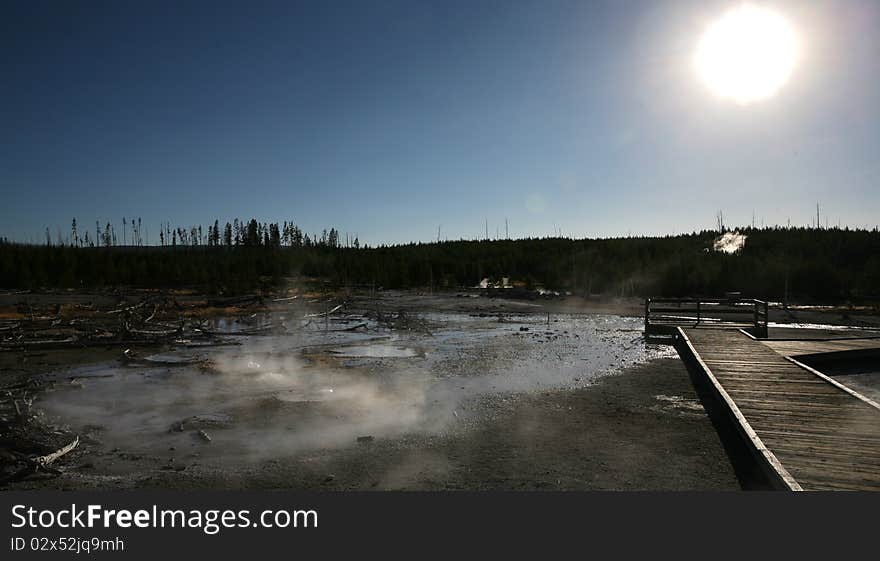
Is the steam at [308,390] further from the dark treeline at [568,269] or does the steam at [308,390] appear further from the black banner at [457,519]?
the dark treeline at [568,269]

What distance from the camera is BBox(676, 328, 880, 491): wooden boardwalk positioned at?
223 inches

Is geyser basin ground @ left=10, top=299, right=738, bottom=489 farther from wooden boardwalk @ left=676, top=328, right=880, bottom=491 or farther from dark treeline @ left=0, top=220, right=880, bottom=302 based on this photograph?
dark treeline @ left=0, top=220, right=880, bottom=302

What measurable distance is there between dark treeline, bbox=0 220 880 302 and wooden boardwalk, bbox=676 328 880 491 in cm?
3193

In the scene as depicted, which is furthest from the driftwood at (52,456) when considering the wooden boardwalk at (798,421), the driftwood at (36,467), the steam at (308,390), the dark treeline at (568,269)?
the dark treeline at (568,269)

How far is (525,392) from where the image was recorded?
38.9 ft

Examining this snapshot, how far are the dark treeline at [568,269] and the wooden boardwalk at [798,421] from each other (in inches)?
1257

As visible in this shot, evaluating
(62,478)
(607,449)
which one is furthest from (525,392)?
(62,478)

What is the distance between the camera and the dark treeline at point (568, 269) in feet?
151

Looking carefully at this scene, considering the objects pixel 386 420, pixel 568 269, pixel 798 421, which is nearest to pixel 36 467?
pixel 386 420

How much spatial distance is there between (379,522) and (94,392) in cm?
929

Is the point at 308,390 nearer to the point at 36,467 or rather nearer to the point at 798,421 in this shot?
the point at 36,467

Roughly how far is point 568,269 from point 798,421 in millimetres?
55886

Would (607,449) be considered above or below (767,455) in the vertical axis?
below

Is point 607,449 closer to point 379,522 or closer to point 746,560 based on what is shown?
point 746,560
